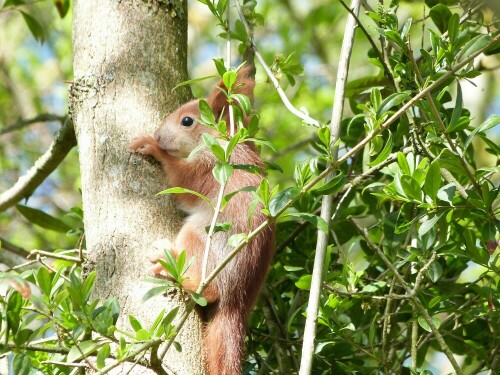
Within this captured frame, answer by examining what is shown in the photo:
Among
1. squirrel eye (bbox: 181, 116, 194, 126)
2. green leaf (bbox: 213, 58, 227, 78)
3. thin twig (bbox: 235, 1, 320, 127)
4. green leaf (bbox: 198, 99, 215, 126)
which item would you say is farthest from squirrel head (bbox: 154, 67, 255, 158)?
green leaf (bbox: 198, 99, 215, 126)

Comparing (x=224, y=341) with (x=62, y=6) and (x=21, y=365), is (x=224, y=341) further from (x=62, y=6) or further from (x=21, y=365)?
(x=62, y=6)

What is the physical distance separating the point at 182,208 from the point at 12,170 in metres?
4.74

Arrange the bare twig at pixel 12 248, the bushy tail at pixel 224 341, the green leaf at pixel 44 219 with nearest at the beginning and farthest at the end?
the bushy tail at pixel 224 341 < the bare twig at pixel 12 248 < the green leaf at pixel 44 219

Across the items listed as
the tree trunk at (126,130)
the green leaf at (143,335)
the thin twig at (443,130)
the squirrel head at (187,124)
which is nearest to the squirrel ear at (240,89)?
the squirrel head at (187,124)

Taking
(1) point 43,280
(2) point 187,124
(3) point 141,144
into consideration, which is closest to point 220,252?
(3) point 141,144

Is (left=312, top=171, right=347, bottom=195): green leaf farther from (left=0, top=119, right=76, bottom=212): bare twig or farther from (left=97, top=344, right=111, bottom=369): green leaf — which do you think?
(left=0, top=119, right=76, bottom=212): bare twig

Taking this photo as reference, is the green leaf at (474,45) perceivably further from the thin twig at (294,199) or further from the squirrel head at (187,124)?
the squirrel head at (187,124)

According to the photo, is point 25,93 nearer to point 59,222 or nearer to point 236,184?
point 59,222

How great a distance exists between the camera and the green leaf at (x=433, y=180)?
2.39 metres

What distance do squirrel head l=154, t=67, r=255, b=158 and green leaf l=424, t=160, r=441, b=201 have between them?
80cm

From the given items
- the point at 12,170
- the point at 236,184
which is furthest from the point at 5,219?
the point at 236,184

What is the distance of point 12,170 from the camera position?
7387 millimetres

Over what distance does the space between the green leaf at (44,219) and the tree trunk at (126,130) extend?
Result: 1.00m

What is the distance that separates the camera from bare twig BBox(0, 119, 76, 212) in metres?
3.29
